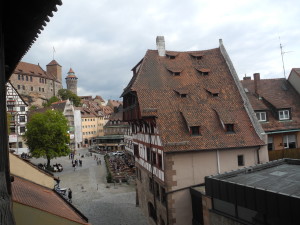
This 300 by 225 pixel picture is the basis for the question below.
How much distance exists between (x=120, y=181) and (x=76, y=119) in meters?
49.7

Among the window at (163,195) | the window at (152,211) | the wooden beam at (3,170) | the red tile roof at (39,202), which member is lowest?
the window at (152,211)

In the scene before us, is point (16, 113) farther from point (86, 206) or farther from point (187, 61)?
point (187, 61)

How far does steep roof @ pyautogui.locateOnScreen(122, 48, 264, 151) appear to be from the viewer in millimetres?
17672

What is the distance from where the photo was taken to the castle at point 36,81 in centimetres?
9194

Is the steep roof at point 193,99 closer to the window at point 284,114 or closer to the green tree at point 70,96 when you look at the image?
the window at point 284,114

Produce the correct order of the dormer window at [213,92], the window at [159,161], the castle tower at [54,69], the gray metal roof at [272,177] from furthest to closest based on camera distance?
the castle tower at [54,69], the dormer window at [213,92], the window at [159,161], the gray metal roof at [272,177]

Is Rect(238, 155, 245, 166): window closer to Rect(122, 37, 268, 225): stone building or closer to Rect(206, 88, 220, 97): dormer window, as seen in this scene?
Rect(122, 37, 268, 225): stone building

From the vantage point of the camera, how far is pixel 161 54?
890 inches

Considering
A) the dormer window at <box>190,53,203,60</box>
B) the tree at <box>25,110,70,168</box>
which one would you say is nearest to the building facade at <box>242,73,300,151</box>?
the dormer window at <box>190,53,203,60</box>

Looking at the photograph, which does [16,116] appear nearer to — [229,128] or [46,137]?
[46,137]

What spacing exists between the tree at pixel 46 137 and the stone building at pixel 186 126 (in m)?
26.0

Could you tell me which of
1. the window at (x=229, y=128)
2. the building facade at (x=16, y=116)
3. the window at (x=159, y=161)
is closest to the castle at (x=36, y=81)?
the building facade at (x=16, y=116)

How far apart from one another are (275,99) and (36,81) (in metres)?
90.5

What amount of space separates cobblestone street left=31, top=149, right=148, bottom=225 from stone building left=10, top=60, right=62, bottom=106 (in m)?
57.1
